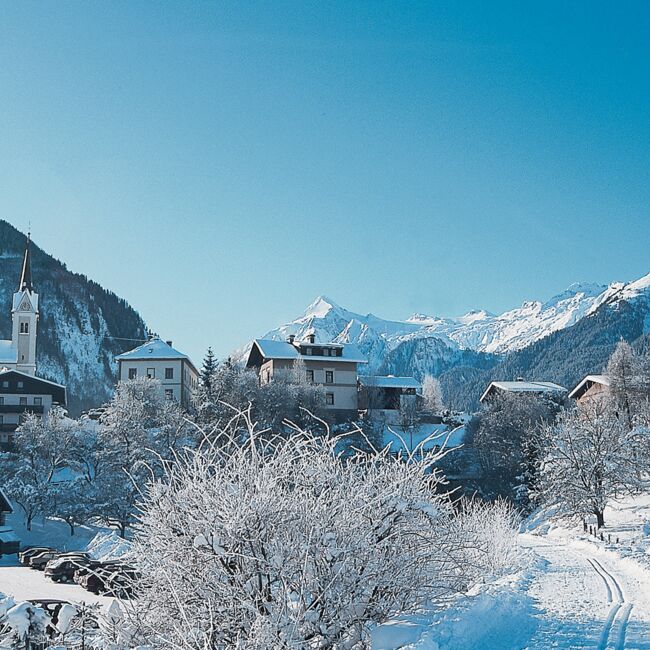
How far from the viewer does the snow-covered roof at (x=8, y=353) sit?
285ft

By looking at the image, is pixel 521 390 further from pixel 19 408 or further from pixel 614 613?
pixel 614 613

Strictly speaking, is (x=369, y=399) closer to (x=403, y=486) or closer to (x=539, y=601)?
(x=539, y=601)

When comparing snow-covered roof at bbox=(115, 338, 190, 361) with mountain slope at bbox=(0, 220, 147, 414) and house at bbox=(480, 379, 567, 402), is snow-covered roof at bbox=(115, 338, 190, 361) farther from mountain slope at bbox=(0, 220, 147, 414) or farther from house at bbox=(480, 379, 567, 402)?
mountain slope at bbox=(0, 220, 147, 414)

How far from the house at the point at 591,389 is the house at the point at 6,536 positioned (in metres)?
50.1

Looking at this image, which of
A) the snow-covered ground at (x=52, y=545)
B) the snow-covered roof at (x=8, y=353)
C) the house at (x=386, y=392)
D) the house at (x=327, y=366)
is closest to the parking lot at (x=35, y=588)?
the snow-covered ground at (x=52, y=545)

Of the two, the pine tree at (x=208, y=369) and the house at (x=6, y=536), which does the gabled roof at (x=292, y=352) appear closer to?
the pine tree at (x=208, y=369)

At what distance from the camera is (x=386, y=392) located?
2849 inches

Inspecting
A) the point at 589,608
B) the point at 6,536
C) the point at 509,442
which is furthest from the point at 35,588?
the point at 509,442

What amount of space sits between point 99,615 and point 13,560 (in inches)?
1445

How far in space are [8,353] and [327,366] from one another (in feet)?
138

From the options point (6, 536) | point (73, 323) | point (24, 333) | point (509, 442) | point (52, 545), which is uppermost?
point (73, 323)

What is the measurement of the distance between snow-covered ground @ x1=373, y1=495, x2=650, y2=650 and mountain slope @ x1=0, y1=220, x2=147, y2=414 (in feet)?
400

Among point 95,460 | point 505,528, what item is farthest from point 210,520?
point 95,460

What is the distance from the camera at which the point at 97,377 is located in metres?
147
